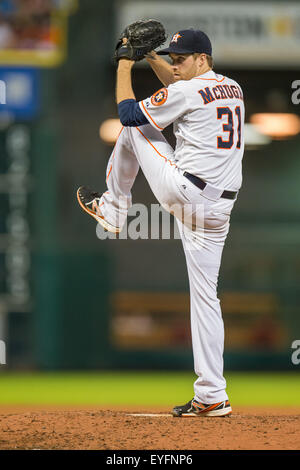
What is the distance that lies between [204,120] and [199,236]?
0.57 meters

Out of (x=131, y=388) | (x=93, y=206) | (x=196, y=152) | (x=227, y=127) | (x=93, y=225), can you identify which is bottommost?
(x=131, y=388)

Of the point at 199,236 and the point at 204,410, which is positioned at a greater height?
the point at 199,236

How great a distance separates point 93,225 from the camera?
8500mm

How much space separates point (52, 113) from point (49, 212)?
0.98 metres

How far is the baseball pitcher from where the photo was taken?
4.21m

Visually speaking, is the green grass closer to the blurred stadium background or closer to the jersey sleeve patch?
the blurred stadium background

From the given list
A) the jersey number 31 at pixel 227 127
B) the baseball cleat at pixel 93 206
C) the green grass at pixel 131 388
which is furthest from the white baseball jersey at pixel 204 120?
the green grass at pixel 131 388

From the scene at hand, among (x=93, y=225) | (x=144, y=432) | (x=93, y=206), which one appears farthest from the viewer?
(x=93, y=225)

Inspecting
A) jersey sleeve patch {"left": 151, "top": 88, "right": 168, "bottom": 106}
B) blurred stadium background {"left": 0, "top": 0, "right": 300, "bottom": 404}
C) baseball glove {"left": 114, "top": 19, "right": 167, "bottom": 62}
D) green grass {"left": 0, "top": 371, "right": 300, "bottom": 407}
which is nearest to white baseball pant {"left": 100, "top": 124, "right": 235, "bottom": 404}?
jersey sleeve patch {"left": 151, "top": 88, "right": 168, "bottom": 106}

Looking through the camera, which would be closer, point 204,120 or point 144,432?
point 144,432

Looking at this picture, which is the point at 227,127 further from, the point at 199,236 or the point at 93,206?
the point at 93,206

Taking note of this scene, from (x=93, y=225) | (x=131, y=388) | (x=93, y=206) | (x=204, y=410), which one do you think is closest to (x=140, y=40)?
(x=93, y=206)

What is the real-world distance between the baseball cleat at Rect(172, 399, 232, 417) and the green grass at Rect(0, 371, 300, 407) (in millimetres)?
1905

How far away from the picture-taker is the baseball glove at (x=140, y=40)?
14.1 feet
